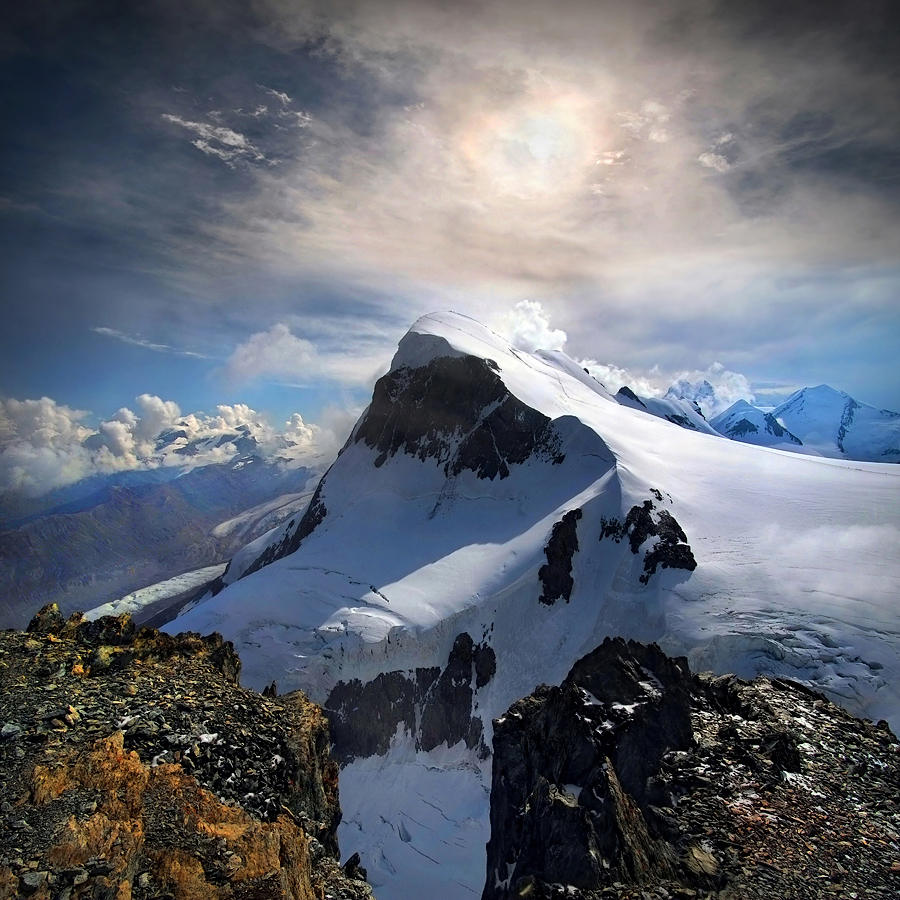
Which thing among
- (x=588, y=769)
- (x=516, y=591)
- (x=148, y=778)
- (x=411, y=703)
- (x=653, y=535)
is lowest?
(x=411, y=703)

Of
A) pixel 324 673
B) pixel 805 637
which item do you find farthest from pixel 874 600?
pixel 324 673

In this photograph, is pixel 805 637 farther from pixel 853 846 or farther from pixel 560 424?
pixel 560 424

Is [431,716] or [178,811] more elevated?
[178,811]

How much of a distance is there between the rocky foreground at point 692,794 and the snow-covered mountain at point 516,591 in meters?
34.3

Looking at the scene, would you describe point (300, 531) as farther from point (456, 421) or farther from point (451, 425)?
point (456, 421)

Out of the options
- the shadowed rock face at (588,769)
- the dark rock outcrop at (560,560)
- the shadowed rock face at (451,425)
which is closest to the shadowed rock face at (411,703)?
the dark rock outcrop at (560,560)

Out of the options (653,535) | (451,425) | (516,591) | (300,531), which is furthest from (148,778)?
(300,531)

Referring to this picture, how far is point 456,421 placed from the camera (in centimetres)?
11862

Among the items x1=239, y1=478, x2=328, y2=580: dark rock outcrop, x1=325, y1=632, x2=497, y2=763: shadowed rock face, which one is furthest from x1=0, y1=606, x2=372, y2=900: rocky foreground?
x1=239, y1=478, x2=328, y2=580: dark rock outcrop

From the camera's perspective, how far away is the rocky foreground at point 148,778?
1161cm

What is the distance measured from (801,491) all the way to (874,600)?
107 feet

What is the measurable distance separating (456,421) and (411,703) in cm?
5766

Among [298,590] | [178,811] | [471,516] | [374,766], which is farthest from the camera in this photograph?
[471,516]

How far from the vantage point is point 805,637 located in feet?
182
